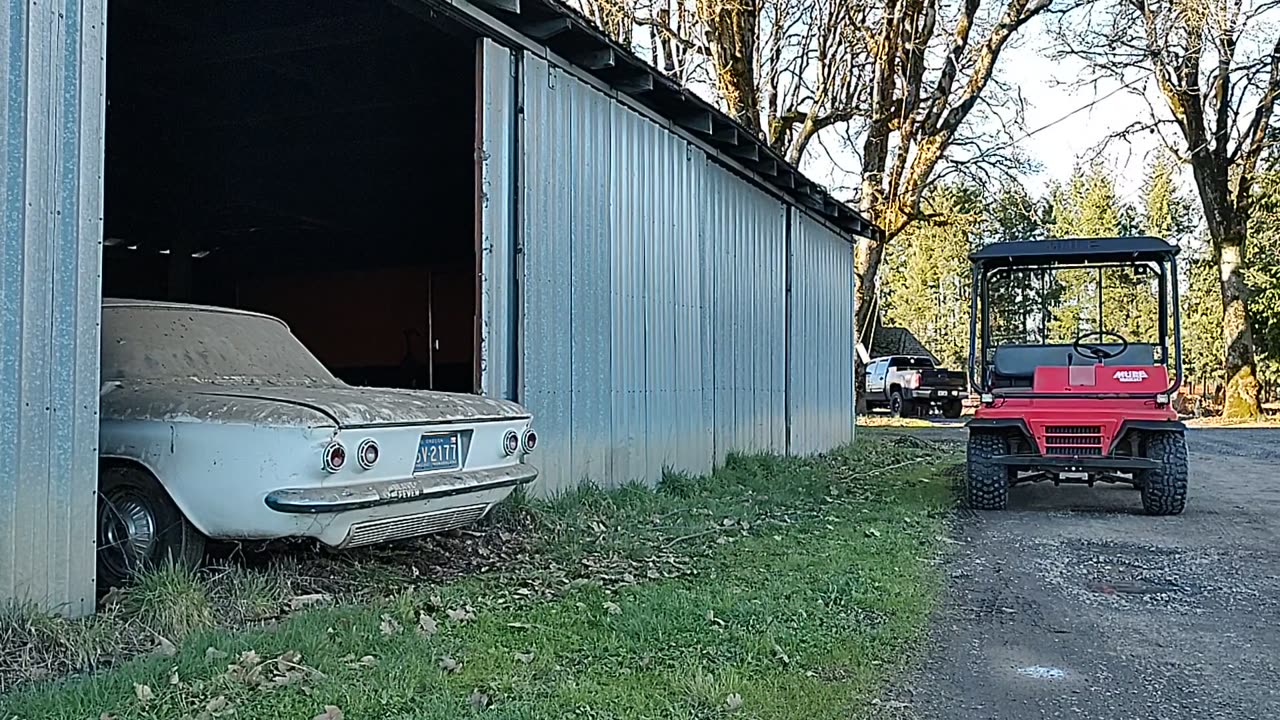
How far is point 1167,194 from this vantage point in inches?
1951

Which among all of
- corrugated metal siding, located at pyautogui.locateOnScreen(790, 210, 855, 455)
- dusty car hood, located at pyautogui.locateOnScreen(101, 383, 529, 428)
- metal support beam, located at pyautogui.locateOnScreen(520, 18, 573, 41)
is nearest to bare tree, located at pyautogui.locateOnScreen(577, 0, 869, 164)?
corrugated metal siding, located at pyautogui.locateOnScreen(790, 210, 855, 455)

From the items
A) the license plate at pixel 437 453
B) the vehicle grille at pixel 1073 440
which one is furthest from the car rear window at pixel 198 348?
the vehicle grille at pixel 1073 440

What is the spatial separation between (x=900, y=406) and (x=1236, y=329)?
8474mm

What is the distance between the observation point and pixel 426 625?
462 centimetres

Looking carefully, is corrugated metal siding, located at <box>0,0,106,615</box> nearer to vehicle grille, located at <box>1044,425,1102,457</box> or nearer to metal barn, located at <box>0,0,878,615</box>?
metal barn, located at <box>0,0,878,615</box>

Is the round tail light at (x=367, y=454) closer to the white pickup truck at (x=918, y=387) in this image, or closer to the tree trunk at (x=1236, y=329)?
the white pickup truck at (x=918, y=387)

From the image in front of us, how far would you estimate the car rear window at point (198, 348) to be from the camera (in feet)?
18.5

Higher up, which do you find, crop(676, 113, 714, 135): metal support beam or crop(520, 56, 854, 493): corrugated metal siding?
crop(676, 113, 714, 135): metal support beam

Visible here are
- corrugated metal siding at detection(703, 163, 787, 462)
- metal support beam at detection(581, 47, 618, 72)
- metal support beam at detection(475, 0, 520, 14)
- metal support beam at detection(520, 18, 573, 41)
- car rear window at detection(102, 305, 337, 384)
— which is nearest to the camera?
car rear window at detection(102, 305, 337, 384)

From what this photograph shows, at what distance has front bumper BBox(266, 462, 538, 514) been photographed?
15.5 ft

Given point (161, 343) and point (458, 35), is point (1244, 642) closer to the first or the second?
point (161, 343)

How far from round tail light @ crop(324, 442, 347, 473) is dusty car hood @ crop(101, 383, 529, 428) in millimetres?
104

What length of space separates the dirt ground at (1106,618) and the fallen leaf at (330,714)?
77.2 inches

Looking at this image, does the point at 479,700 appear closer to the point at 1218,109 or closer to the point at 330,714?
the point at 330,714
